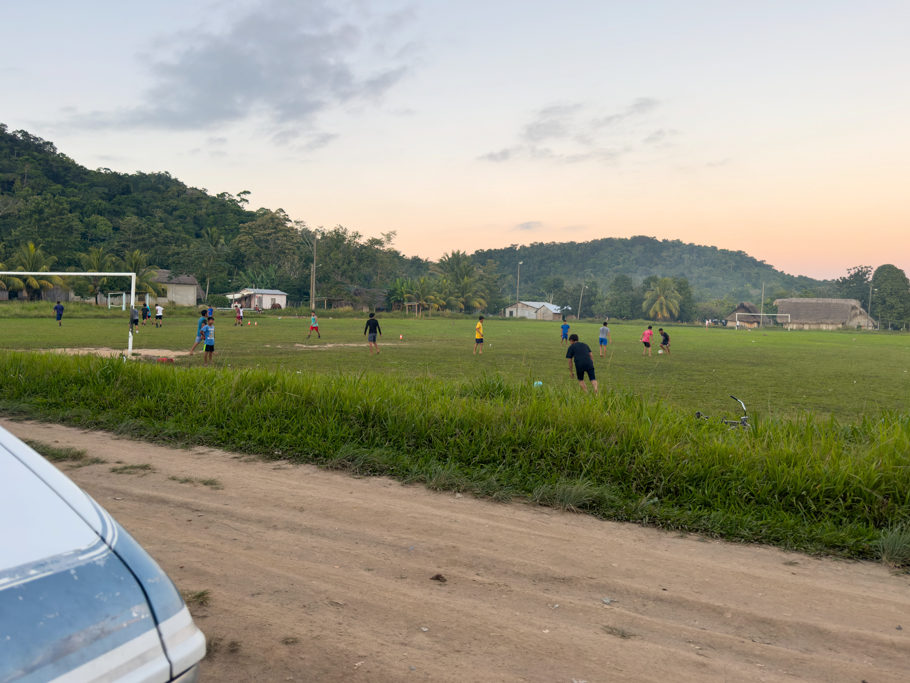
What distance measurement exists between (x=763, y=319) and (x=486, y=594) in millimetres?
128389

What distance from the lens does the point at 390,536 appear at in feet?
15.0

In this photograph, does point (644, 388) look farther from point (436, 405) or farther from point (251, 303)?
point (251, 303)

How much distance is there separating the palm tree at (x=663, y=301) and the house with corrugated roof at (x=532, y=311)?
1724 cm

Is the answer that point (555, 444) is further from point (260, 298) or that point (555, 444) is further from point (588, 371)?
point (260, 298)

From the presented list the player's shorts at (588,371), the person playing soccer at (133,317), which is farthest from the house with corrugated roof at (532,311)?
the player's shorts at (588,371)

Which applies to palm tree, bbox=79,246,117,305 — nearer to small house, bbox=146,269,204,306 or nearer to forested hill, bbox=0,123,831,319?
forested hill, bbox=0,123,831,319

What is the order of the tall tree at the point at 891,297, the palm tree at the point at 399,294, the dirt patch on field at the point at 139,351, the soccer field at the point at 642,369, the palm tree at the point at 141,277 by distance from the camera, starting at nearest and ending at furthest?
1. the soccer field at the point at 642,369
2. the dirt patch on field at the point at 139,351
3. the palm tree at the point at 141,277
4. the palm tree at the point at 399,294
5. the tall tree at the point at 891,297

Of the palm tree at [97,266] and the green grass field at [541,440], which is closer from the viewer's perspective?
the green grass field at [541,440]

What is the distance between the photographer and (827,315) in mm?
102562

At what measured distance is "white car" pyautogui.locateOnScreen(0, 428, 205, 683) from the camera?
46.1 inches

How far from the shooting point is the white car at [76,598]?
1172mm

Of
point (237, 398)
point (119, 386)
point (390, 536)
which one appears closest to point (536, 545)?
point (390, 536)

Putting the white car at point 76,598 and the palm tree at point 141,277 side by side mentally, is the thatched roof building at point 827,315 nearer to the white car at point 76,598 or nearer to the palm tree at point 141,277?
the palm tree at point 141,277

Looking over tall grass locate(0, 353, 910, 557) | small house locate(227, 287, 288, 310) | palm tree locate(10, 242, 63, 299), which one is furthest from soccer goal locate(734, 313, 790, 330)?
tall grass locate(0, 353, 910, 557)
